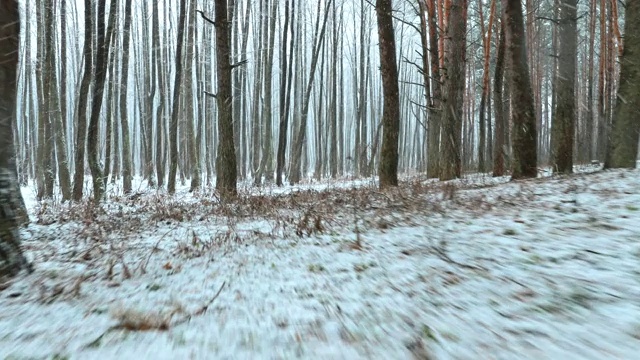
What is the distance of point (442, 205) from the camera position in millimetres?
5562

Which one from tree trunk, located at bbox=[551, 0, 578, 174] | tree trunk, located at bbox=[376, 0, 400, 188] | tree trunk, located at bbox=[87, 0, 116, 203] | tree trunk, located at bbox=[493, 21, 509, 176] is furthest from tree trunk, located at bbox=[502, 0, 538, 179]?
tree trunk, located at bbox=[87, 0, 116, 203]

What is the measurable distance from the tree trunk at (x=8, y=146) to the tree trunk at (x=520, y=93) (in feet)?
25.1

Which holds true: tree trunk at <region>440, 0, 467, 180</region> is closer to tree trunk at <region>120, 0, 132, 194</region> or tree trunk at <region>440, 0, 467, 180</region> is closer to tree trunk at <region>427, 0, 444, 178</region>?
tree trunk at <region>427, 0, 444, 178</region>

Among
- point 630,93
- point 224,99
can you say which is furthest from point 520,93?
point 224,99

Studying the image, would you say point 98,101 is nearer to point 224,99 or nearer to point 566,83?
point 224,99

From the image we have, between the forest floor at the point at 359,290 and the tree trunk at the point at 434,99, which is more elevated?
the tree trunk at the point at 434,99

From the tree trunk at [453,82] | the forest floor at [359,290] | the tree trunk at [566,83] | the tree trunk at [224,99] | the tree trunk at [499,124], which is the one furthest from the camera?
the tree trunk at [499,124]

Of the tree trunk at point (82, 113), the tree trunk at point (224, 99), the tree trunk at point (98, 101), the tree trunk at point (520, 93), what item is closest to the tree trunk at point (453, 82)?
the tree trunk at point (520, 93)

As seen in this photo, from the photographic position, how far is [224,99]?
8039mm

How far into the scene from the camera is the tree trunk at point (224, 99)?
8.03m

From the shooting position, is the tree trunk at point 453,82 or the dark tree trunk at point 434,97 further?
the dark tree trunk at point 434,97

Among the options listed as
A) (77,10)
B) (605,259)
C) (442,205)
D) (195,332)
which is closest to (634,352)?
(605,259)

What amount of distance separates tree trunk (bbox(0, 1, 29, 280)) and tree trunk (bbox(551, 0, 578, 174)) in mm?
8583

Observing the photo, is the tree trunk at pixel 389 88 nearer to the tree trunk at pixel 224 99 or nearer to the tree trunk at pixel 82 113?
the tree trunk at pixel 224 99
